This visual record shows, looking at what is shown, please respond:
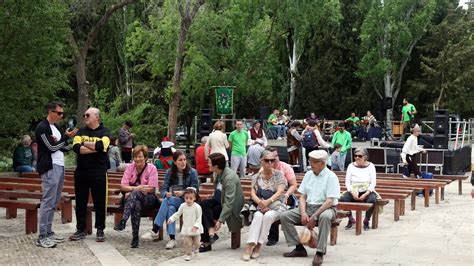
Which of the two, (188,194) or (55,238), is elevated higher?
(188,194)

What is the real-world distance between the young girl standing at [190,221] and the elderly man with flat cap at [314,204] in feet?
3.29

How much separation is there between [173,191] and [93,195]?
1.05 metres

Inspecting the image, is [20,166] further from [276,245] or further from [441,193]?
[441,193]

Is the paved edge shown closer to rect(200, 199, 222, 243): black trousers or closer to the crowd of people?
the crowd of people

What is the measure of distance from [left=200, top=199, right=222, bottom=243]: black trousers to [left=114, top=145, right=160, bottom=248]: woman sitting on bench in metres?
0.75

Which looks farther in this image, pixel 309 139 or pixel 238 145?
pixel 309 139

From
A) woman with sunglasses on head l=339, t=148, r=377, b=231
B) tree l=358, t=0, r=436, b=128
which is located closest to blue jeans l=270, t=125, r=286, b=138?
tree l=358, t=0, r=436, b=128

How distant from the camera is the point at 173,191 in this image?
8156 millimetres

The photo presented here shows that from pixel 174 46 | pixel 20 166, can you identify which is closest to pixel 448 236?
pixel 20 166

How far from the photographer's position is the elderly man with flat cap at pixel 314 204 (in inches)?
295

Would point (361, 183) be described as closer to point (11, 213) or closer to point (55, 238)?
point (55, 238)

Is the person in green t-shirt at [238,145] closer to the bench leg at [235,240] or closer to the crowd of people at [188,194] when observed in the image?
the crowd of people at [188,194]

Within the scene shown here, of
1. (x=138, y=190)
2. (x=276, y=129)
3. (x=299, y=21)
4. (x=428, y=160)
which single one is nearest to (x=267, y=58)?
(x=299, y=21)

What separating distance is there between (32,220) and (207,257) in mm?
2851
